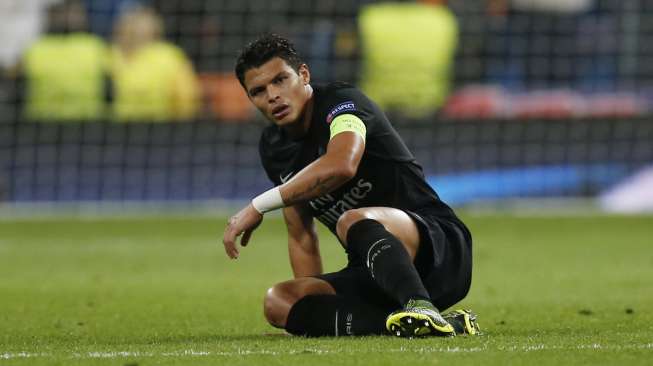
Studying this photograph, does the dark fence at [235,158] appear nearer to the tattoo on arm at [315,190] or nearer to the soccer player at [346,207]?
the soccer player at [346,207]

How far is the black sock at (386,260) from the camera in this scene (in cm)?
572

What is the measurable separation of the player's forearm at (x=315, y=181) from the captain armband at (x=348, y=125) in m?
0.20

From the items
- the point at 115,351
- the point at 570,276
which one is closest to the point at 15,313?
the point at 115,351

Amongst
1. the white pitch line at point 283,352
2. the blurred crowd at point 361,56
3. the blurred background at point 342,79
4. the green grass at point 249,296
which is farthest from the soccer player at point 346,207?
the blurred crowd at point 361,56

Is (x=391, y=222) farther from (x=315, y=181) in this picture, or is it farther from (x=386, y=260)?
(x=315, y=181)

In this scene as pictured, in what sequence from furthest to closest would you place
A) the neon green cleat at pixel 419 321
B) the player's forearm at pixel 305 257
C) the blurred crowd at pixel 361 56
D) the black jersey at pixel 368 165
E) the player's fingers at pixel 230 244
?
the blurred crowd at pixel 361 56
the player's forearm at pixel 305 257
the black jersey at pixel 368 165
the player's fingers at pixel 230 244
the neon green cleat at pixel 419 321

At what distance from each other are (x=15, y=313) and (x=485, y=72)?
34.3ft

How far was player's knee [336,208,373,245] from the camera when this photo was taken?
6.00 meters

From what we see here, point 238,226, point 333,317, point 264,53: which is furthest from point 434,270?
point 264,53

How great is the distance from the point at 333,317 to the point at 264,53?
1211 mm

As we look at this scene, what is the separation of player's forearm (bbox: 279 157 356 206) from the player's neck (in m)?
0.44

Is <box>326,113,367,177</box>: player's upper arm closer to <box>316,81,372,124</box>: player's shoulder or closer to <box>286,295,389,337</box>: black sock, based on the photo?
<box>316,81,372,124</box>: player's shoulder

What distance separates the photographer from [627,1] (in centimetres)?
1759

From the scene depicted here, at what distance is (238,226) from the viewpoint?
5.94 m
